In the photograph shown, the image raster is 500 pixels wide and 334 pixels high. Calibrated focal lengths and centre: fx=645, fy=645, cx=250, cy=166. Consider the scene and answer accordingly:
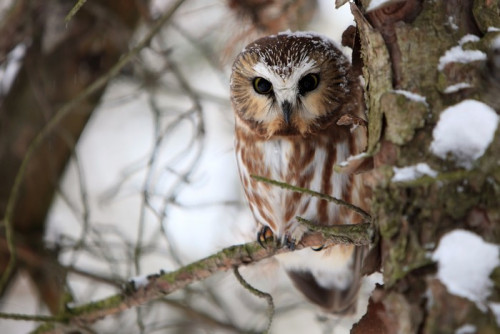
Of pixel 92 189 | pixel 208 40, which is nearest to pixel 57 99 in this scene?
pixel 208 40

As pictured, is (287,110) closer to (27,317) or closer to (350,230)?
(350,230)

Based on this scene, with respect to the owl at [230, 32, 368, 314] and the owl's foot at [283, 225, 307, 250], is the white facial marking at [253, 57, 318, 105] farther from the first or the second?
the owl's foot at [283, 225, 307, 250]

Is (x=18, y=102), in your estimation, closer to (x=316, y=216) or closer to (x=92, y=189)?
(x=316, y=216)

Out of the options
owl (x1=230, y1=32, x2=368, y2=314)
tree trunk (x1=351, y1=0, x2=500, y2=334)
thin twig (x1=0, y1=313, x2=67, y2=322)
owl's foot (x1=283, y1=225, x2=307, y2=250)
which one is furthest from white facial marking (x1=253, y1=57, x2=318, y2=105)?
thin twig (x1=0, y1=313, x2=67, y2=322)

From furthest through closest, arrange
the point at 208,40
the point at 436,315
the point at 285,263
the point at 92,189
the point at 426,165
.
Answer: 1. the point at 92,189
2. the point at 208,40
3. the point at 285,263
4. the point at 426,165
5. the point at 436,315

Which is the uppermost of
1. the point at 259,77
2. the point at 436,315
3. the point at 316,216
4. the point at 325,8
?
the point at 325,8

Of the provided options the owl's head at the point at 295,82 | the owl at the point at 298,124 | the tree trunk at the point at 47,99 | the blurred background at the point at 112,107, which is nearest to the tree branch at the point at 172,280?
the owl at the point at 298,124

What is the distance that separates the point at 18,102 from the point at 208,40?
3.95 ft

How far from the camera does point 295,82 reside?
2428 mm

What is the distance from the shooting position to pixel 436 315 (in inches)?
43.4

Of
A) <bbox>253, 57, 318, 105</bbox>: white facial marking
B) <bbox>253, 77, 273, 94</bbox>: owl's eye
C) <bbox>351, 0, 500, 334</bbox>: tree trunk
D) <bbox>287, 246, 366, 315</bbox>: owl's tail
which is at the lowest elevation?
<bbox>351, 0, 500, 334</bbox>: tree trunk

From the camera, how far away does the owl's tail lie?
3102 mm

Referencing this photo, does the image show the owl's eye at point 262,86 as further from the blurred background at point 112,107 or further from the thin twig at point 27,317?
the thin twig at point 27,317

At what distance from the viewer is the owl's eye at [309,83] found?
8.09ft
